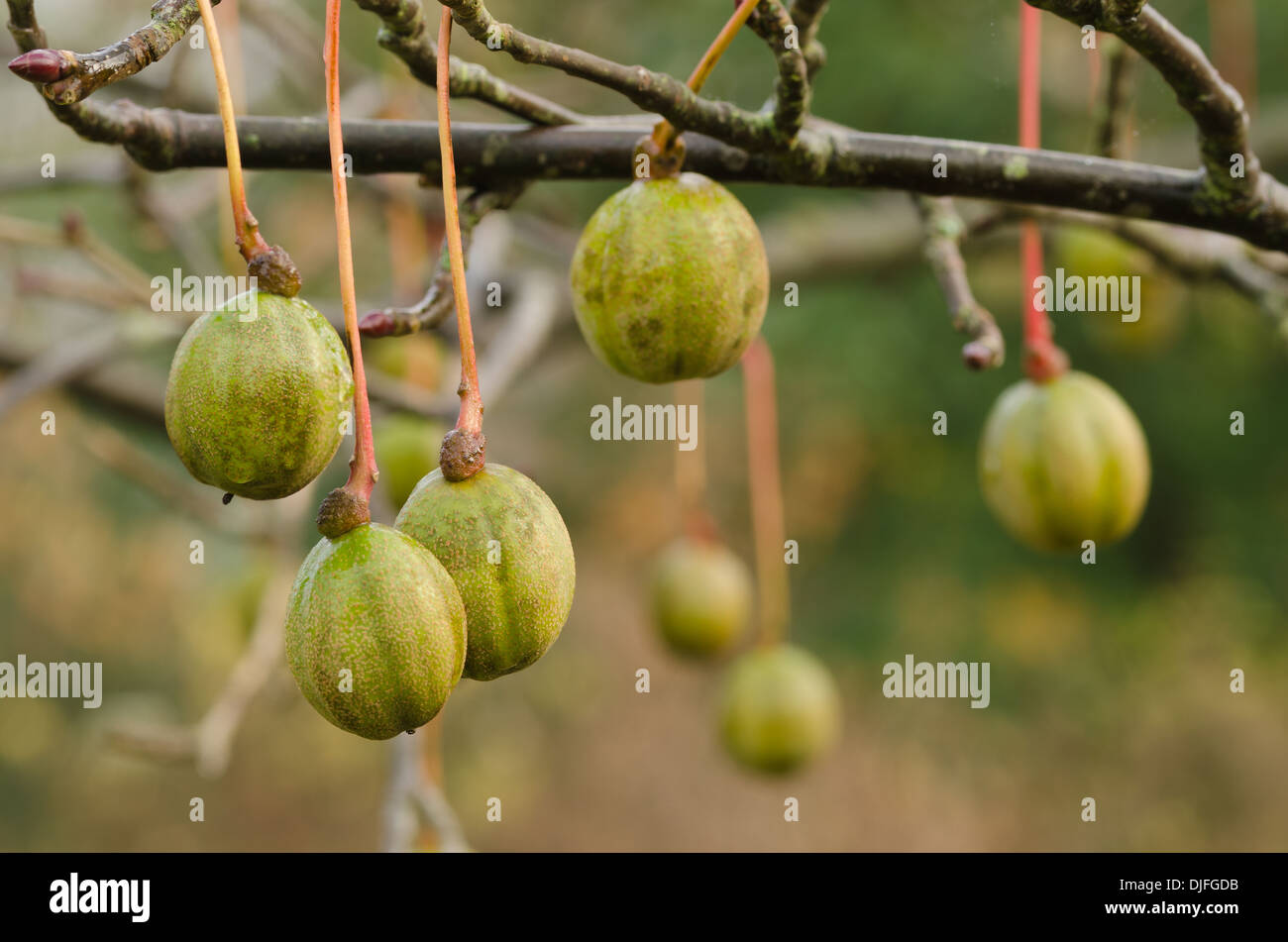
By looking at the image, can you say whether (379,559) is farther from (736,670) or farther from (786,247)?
(786,247)

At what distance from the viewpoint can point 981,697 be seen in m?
5.56

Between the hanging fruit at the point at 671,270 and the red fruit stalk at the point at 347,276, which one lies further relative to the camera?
the hanging fruit at the point at 671,270

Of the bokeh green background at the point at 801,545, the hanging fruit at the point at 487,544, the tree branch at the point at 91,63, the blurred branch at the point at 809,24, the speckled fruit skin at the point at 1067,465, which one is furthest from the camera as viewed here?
the bokeh green background at the point at 801,545

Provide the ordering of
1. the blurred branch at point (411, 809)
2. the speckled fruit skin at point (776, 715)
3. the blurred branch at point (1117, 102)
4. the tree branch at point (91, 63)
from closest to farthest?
the tree branch at point (91, 63)
the blurred branch at point (1117, 102)
the blurred branch at point (411, 809)
the speckled fruit skin at point (776, 715)

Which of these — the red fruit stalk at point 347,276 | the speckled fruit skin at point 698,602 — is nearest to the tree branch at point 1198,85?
the red fruit stalk at point 347,276

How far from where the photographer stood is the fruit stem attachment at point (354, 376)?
86cm

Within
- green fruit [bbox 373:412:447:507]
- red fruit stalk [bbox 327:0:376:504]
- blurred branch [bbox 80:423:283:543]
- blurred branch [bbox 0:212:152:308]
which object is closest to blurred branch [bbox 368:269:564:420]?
green fruit [bbox 373:412:447:507]

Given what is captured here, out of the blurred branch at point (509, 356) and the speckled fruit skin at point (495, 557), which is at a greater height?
the blurred branch at point (509, 356)

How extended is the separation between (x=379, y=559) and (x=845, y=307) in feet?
13.0

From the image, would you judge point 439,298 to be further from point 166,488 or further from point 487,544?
point 166,488

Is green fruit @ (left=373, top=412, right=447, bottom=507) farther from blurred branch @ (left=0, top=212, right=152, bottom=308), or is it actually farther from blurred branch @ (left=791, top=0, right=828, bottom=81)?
blurred branch @ (left=791, top=0, right=828, bottom=81)

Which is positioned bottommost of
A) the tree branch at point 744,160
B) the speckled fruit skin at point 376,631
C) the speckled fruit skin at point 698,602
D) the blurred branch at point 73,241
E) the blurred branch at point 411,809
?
the blurred branch at point 411,809

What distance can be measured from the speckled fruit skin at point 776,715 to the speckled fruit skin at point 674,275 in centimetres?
164

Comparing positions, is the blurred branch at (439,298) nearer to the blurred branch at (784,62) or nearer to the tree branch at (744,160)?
the tree branch at (744,160)
